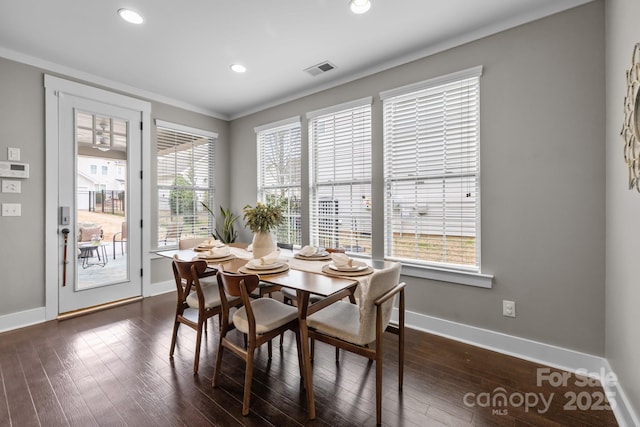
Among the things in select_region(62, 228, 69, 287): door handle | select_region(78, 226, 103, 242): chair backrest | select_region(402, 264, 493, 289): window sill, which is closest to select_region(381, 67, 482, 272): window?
select_region(402, 264, 493, 289): window sill

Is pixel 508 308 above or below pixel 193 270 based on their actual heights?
below

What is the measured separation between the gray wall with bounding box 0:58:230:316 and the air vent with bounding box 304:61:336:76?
287 centimetres

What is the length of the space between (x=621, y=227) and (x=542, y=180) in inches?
25.5

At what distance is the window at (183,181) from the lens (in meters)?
4.14

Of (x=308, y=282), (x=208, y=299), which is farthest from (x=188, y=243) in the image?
(x=308, y=282)

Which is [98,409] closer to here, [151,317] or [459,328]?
[151,317]

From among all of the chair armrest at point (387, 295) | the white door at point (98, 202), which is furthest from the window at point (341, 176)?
the white door at point (98, 202)

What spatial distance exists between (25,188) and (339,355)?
3.57m

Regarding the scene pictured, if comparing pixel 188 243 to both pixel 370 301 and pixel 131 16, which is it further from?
pixel 370 301

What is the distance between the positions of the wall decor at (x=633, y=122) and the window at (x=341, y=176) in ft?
6.65

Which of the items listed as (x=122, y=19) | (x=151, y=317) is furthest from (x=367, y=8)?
(x=151, y=317)

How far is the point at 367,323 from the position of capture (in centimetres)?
169

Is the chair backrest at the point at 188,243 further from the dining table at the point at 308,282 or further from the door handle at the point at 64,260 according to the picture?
the door handle at the point at 64,260

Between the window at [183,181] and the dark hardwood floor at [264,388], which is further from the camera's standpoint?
the window at [183,181]
